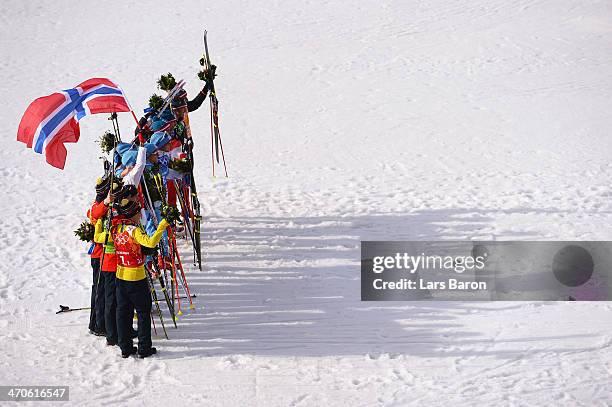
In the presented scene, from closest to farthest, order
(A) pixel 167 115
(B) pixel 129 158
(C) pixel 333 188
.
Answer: (B) pixel 129 158
(A) pixel 167 115
(C) pixel 333 188

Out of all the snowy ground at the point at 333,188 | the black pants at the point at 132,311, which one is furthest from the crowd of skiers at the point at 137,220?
the snowy ground at the point at 333,188

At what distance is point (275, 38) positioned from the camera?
1916 cm

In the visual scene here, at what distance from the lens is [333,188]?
13.2m

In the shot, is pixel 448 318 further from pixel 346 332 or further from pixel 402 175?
pixel 402 175

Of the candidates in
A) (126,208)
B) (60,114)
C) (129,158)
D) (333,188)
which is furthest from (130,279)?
(333,188)

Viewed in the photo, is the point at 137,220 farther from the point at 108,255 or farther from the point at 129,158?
the point at 129,158

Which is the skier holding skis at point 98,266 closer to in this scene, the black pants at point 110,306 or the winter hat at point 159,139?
the black pants at point 110,306

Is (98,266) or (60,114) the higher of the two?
(60,114)

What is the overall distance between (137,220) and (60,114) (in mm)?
1715

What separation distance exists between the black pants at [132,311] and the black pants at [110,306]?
17 cm

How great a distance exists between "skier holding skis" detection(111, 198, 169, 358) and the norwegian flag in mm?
1345

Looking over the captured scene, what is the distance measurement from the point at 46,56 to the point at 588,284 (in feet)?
40.1

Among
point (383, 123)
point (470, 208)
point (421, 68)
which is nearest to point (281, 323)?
point (470, 208)

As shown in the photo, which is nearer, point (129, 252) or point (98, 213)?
point (129, 252)
